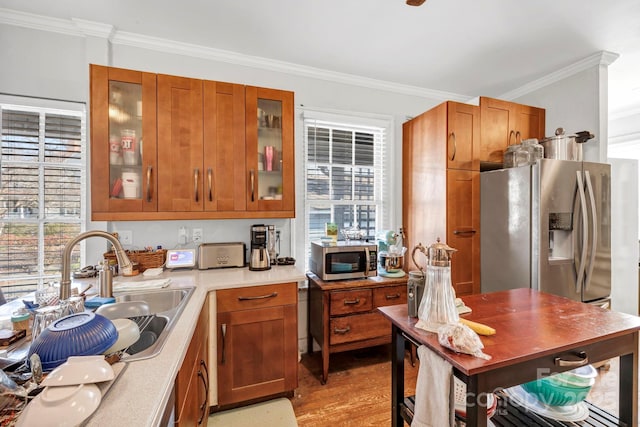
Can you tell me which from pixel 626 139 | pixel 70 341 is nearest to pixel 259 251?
pixel 70 341

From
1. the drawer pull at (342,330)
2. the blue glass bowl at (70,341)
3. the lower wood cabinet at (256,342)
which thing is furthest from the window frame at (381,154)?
the blue glass bowl at (70,341)

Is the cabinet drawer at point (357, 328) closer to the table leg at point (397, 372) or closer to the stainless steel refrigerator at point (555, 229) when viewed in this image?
the table leg at point (397, 372)

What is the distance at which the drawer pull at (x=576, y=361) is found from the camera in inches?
42.1

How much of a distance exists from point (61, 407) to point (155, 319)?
2.37 feet

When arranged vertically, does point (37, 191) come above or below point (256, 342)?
above

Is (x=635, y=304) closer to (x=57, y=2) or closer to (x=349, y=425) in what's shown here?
(x=349, y=425)

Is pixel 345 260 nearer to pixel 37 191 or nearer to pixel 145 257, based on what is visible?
pixel 145 257

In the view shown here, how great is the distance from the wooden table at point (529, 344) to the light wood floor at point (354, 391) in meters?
0.68

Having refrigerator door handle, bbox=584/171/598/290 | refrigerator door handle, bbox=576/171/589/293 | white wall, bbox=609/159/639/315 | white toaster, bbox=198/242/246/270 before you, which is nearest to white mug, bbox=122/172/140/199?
white toaster, bbox=198/242/246/270

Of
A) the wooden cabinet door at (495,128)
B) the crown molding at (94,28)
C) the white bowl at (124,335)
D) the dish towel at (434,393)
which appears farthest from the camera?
the wooden cabinet door at (495,128)

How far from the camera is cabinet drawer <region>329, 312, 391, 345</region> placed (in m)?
2.24

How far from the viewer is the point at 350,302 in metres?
2.28

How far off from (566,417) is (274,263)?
1927mm

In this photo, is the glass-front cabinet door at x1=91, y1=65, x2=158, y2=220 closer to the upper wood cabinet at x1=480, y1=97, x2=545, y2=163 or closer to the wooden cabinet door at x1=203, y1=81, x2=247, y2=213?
the wooden cabinet door at x1=203, y1=81, x2=247, y2=213
